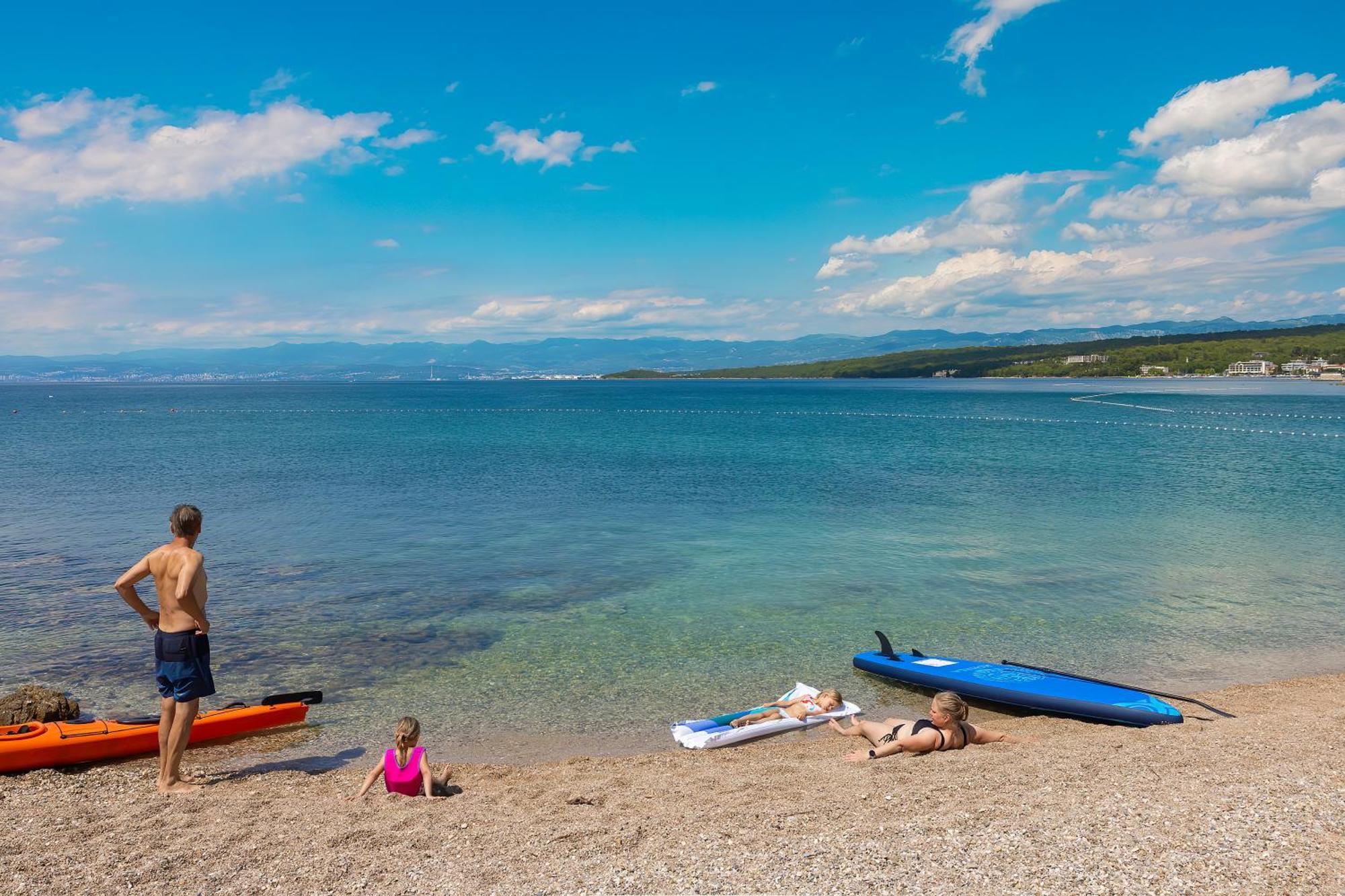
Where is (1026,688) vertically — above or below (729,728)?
above

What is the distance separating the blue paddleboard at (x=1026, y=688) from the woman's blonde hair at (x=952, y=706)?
2.94m

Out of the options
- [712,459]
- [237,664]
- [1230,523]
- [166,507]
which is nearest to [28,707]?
[237,664]

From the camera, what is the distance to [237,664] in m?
16.2

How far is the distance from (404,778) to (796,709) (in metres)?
6.31

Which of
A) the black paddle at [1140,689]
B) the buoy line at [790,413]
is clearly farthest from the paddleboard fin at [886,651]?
the buoy line at [790,413]

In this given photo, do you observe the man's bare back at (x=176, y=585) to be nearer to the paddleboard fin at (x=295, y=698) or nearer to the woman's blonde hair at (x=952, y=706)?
the paddleboard fin at (x=295, y=698)

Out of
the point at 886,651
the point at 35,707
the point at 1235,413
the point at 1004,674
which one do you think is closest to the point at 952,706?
the point at 1004,674

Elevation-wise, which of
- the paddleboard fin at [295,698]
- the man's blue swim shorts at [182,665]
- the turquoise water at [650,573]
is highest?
the man's blue swim shorts at [182,665]

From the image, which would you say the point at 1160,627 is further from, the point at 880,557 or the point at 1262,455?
the point at 1262,455

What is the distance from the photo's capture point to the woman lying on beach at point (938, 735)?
11.2 metres

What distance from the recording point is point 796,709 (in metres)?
13.3

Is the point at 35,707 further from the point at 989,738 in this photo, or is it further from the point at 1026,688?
the point at 1026,688

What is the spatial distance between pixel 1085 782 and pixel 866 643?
27.6 feet

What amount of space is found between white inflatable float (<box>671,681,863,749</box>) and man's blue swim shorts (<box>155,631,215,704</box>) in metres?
Answer: 6.62
